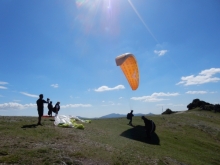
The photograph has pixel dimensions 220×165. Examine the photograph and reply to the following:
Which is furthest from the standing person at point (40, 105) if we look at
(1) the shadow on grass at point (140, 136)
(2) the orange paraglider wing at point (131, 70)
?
(2) the orange paraglider wing at point (131, 70)

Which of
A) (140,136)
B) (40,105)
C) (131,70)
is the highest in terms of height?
(131,70)

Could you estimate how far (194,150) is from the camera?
25000mm

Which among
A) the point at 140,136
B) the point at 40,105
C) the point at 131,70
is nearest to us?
the point at 40,105

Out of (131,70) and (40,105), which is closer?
(40,105)

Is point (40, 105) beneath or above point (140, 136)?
above

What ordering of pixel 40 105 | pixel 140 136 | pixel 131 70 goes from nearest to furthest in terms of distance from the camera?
pixel 40 105
pixel 140 136
pixel 131 70

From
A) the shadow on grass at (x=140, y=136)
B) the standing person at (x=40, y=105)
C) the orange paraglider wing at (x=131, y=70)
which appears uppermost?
the orange paraglider wing at (x=131, y=70)

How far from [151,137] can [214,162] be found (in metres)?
7.45

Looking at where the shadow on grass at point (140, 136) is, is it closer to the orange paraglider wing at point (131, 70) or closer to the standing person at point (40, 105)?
the orange paraglider wing at point (131, 70)

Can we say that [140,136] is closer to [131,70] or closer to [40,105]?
[131,70]

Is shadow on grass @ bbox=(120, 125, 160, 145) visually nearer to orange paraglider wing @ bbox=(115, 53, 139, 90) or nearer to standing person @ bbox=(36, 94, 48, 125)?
orange paraglider wing @ bbox=(115, 53, 139, 90)

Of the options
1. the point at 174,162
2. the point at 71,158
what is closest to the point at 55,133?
the point at 71,158

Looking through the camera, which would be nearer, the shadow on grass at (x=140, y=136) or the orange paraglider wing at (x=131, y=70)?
the shadow on grass at (x=140, y=136)

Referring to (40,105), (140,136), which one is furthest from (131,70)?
(40,105)
